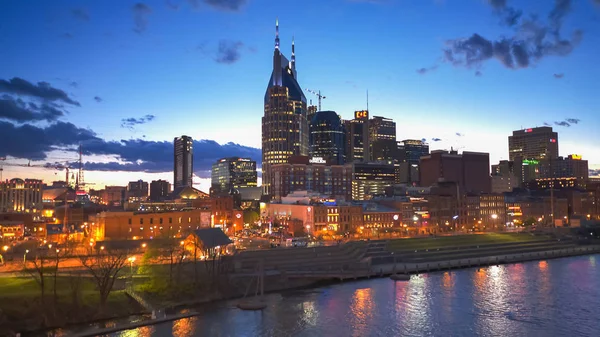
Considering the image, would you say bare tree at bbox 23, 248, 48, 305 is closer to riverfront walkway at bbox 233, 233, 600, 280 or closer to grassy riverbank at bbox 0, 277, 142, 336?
grassy riverbank at bbox 0, 277, 142, 336

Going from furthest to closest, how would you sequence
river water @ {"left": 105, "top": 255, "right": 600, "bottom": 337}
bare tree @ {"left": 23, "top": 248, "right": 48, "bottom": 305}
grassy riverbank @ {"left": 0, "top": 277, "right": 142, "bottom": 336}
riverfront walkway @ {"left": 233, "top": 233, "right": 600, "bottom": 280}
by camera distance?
riverfront walkway @ {"left": 233, "top": 233, "right": 600, "bottom": 280} < bare tree @ {"left": 23, "top": 248, "right": 48, "bottom": 305} < river water @ {"left": 105, "top": 255, "right": 600, "bottom": 337} < grassy riverbank @ {"left": 0, "top": 277, "right": 142, "bottom": 336}

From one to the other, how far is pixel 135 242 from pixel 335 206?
164 feet

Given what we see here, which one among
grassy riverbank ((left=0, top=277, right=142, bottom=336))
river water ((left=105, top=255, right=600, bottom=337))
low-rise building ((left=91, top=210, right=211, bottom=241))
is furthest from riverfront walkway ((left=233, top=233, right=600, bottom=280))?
→ low-rise building ((left=91, top=210, right=211, bottom=241))

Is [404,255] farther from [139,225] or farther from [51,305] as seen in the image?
[51,305]

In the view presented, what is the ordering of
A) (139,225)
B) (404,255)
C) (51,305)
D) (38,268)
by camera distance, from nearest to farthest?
(51,305)
(38,268)
(404,255)
(139,225)

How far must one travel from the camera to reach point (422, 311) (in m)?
53.5

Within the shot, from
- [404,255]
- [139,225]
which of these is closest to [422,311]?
[404,255]

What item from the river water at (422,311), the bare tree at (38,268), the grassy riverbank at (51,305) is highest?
the bare tree at (38,268)

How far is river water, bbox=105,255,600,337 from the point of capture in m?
46.3

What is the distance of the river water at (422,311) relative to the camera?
152 ft

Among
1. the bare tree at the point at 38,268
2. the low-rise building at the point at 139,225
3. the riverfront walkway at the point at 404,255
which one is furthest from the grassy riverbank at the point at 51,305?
the low-rise building at the point at 139,225

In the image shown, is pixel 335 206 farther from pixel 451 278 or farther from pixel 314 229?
pixel 451 278

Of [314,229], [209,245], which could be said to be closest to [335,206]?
[314,229]

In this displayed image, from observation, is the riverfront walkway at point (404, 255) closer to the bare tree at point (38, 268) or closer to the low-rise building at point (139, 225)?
the bare tree at point (38, 268)
